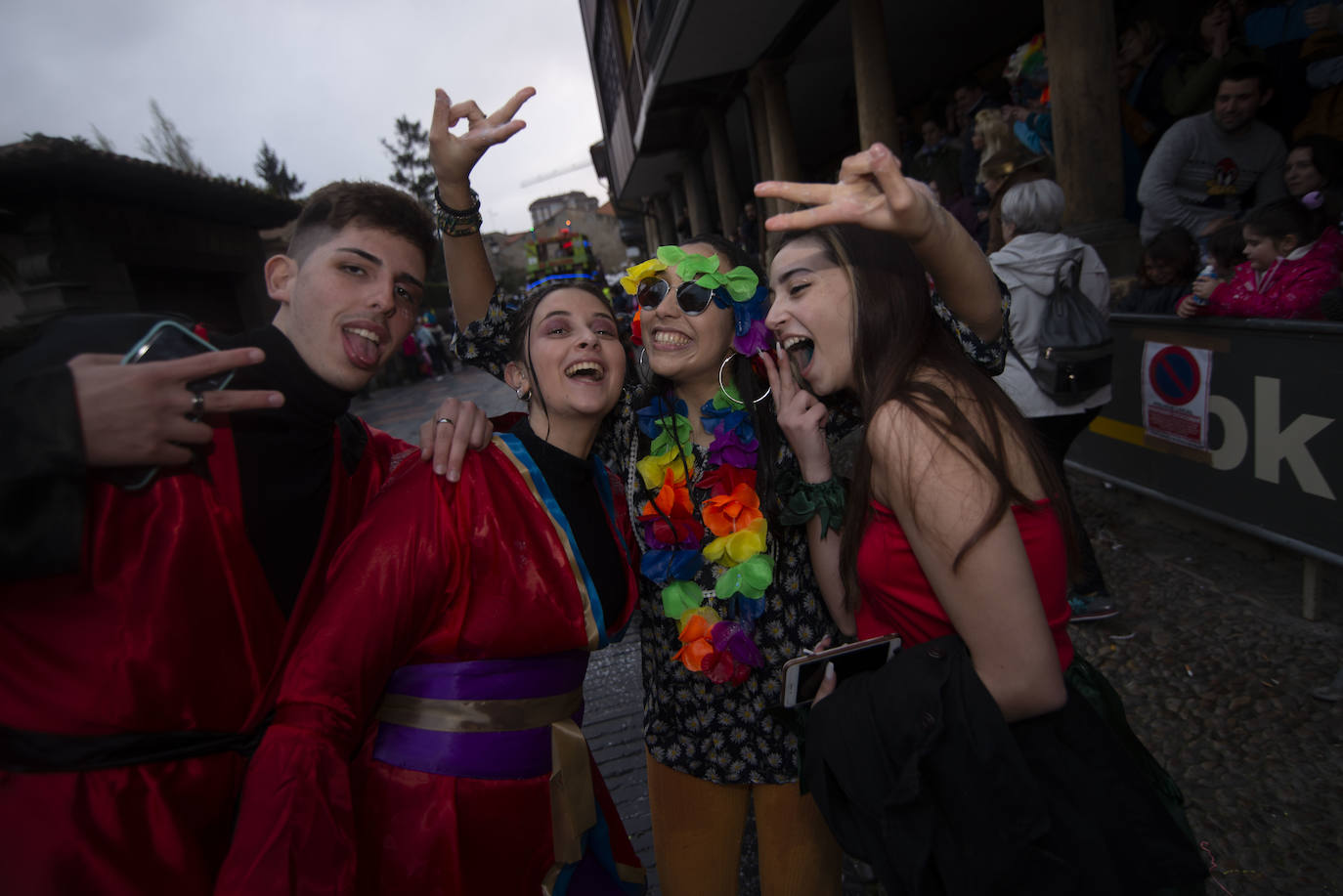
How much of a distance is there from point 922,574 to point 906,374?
16.1 inches

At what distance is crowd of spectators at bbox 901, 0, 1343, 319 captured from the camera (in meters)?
3.31

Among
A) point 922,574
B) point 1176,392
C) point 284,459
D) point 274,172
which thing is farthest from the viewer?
point 274,172

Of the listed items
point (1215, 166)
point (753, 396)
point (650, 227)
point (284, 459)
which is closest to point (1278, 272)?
point (1215, 166)

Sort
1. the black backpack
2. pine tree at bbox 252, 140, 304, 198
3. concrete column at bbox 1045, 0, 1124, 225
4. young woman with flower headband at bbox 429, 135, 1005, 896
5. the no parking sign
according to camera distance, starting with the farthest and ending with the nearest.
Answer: pine tree at bbox 252, 140, 304, 198
concrete column at bbox 1045, 0, 1124, 225
the no parking sign
the black backpack
young woman with flower headband at bbox 429, 135, 1005, 896

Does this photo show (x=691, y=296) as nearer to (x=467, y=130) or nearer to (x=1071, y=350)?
(x=467, y=130)

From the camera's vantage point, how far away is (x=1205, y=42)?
4.76 metres

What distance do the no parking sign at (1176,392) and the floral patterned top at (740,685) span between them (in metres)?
2.62

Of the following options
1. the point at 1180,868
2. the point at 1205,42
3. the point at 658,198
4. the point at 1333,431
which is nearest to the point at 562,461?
the point at 1180,868

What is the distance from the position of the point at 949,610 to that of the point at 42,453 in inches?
57.2

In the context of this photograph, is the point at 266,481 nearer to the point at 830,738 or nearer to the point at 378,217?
the point at 378,217

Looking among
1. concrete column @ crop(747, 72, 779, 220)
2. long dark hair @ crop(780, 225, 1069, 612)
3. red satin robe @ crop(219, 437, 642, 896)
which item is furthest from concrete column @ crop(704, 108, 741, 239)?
red satin robe @ crop(219, 437, 642, 896)

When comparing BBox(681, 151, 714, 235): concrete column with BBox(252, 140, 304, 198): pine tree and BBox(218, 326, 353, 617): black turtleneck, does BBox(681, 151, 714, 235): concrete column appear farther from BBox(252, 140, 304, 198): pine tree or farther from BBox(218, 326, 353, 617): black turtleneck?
BBox(252, 140, 304, 198): pine tree

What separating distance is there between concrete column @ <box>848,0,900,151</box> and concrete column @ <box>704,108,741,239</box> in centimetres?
548

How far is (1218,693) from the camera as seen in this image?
2662 mm
